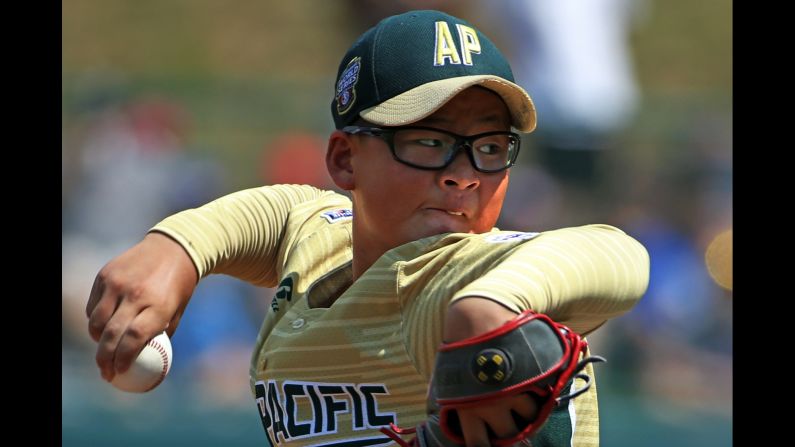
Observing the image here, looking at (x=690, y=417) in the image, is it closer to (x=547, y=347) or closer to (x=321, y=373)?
(x=321, y=373)

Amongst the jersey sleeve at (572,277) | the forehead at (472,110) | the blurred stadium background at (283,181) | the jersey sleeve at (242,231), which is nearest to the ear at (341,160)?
the forehead at (472,110)

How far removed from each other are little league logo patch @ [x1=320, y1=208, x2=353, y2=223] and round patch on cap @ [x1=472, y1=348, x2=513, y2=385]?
1.25m

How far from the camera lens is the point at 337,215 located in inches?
114

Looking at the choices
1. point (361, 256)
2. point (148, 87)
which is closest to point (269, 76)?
point (148, 87)

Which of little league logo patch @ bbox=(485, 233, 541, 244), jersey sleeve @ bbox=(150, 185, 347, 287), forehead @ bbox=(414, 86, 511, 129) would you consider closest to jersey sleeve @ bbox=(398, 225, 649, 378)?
little league logo patch @ bbox=(485, 233, 541, 244)

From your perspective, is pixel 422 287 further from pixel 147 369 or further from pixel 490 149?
pixel 147 369

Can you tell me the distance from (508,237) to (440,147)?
0.29 metres

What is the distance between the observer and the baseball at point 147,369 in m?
2.26

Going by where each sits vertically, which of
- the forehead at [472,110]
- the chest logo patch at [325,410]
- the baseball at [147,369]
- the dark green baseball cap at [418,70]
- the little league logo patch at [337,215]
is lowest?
the chest logo patch at [325,410]

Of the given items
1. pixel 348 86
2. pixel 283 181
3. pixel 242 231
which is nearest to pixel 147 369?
pixel 242 231

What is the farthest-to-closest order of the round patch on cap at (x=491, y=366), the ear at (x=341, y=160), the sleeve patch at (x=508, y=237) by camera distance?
the ear at (x=341, y=160) < the sleeve patch at (x=508, y=237) < the round patch on cap at (x=491, y=366)

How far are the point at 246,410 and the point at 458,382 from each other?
5007 millimetres

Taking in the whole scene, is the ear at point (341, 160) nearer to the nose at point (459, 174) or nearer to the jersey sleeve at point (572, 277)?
the nose at point (459, 174)
